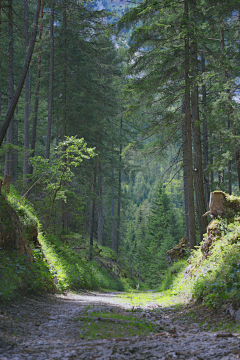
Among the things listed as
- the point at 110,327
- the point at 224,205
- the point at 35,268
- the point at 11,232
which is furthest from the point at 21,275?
the point at 224,205

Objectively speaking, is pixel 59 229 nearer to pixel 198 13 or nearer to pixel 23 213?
pixel 23 213

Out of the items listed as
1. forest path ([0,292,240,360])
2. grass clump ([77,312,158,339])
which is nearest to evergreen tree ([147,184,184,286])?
grass clump ([77,312,158,339])

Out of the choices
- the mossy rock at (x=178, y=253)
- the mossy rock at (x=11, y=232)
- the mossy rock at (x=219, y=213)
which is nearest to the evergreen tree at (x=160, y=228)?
the mossy rock at (x=178, y=253)

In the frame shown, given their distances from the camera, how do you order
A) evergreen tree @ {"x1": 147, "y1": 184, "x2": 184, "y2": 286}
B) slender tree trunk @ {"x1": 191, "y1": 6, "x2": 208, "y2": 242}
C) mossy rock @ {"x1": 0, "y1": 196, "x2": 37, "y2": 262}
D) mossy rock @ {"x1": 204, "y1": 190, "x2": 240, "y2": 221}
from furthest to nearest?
evergreen tree @ {"x1": 147, "y1": 184, "x2": 184, "y2": 286} < slender tree trunk @ {"x1": 191, "y1": 6, "x2": 208, "y2": 242} < mossy rock @ {"x1": 204, "y1": 190, "x2": 240, "y2": 221} < mossy rock @ {"x1": 0, "y1": 196, "x2": 37, "y2": 262}

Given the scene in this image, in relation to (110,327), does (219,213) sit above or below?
above

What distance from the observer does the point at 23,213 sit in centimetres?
716

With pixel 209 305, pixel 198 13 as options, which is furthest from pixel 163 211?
pixel 209 305

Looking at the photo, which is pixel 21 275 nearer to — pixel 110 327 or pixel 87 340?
pixel 110 327

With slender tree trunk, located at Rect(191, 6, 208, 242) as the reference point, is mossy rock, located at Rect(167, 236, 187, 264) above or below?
below

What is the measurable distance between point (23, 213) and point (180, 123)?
6.93 meters

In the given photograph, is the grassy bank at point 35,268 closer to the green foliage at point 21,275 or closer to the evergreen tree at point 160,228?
the green foliage at point 21,275

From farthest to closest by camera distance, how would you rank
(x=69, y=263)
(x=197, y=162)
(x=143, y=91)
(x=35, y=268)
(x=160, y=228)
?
1. (x=160, y=228)
2. (x=69, y=263)
3. (x=143, y=91)
4. (x=197, y=162)
5. (x=35, y=268)

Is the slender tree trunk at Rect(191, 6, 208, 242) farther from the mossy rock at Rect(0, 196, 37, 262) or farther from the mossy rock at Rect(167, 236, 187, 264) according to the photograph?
the mossy rock at Rect(167, 236, 187, 264)

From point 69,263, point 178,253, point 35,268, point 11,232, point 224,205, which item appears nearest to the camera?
point 11,232
